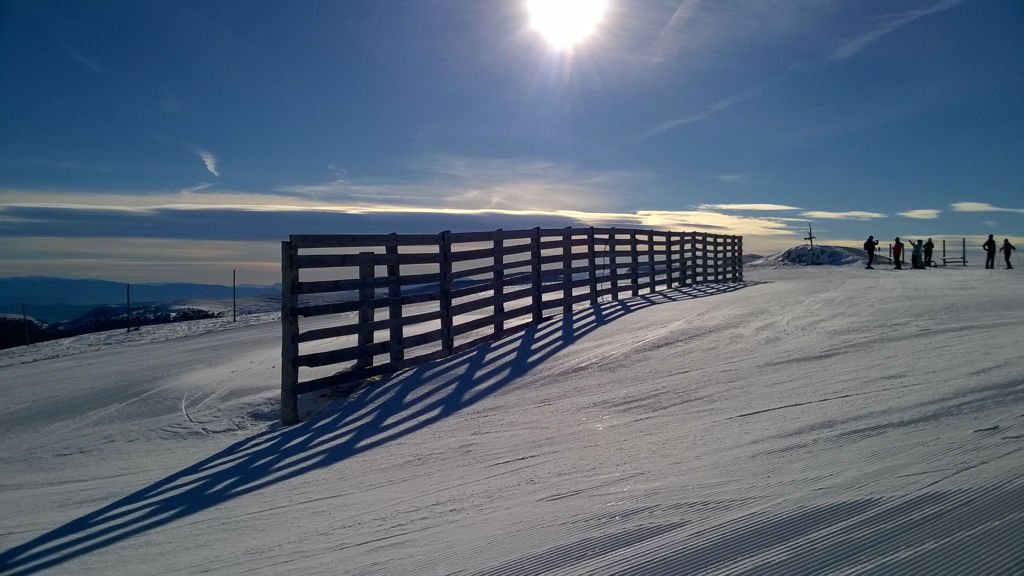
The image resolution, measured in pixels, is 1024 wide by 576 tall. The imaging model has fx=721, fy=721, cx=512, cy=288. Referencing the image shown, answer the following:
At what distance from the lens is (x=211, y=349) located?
49.9ft

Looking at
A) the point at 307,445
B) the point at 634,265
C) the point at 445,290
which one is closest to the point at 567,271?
the point at 445,290

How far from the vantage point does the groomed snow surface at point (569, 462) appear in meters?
3.83

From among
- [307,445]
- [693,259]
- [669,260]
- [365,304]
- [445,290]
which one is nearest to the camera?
[307,445]

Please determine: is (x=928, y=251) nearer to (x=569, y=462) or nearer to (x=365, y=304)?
(x=365, y=304)

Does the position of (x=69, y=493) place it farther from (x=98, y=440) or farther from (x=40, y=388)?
(x=40, y=388)

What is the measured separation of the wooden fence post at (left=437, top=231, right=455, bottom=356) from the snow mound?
38.8m

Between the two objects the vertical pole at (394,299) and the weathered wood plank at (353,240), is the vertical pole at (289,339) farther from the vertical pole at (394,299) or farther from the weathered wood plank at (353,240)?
the vertical pole at (394,299)

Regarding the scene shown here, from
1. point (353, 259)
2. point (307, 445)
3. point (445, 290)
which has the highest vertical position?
point (353, 259)

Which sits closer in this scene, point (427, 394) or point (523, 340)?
point (427, 394)

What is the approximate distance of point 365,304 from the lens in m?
9.99

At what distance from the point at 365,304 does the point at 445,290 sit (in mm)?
1736

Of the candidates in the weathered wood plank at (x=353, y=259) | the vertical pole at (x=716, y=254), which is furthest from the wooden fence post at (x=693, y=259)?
the weathered wood plank at (x=353, y=259)

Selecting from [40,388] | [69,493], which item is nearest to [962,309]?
[69,493]

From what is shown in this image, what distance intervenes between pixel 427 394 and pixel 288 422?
1.73 metres
